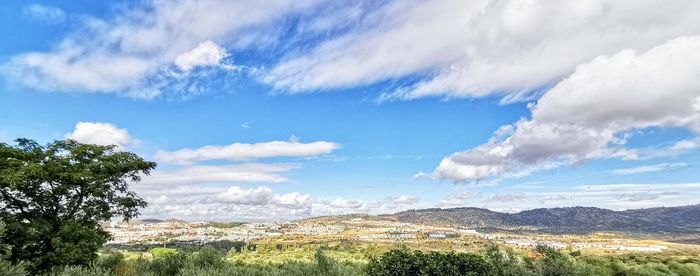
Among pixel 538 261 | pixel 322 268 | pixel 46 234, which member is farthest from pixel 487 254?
pixel 46 234

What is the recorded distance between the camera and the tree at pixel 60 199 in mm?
16375

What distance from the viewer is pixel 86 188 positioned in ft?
61.4

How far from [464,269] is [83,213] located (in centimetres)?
1588

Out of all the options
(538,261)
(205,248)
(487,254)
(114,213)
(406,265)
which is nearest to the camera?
(406,265)

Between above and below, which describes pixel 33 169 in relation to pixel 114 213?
above

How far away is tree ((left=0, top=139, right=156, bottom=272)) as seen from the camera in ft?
53.7

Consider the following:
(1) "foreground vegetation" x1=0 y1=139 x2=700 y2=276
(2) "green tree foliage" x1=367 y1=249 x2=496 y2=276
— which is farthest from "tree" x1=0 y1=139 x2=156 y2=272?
(2) "green tree foliage" x1=367 y1=249 x2=496 y2=276

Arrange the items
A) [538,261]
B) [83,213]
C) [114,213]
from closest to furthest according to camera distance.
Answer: [83,213] → [114,213] → [538,261]

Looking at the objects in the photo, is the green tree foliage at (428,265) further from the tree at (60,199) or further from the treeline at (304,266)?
the tree at (60,199)

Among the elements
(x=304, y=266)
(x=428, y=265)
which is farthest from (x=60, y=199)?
(x=428, y=265)

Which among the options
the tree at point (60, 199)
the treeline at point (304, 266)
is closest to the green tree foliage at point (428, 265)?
the treeline at point (304, 266)

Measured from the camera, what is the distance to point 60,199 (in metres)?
18.5

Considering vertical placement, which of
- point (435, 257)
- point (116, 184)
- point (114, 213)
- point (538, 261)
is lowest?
point (538, 261)

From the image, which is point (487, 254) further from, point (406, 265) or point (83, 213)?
point (83, 213)
